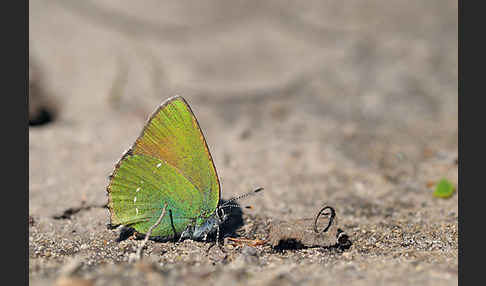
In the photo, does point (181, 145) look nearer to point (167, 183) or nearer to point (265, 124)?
point (167, 183)

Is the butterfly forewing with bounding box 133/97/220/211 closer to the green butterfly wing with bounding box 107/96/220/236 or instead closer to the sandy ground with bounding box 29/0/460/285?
the green butterfly wing with bounding box 107/96/220/236

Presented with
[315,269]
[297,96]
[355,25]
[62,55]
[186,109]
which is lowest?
[315,269]

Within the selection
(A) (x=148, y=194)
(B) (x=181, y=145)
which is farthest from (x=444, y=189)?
(A) (x=148, y=194)

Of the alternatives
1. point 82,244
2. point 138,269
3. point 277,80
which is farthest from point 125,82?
point 138,269

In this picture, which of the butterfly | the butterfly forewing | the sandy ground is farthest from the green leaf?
the butterfly forewing

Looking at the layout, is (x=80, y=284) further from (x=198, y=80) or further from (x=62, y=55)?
(x=62, y=55)

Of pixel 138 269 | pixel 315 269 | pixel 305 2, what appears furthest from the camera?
pixel 305 2
